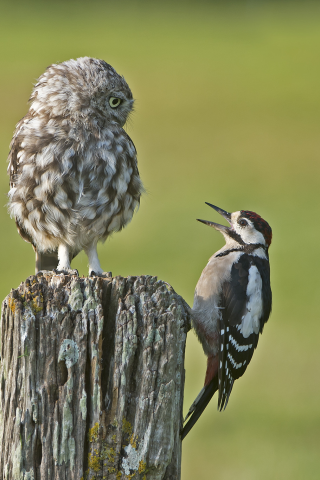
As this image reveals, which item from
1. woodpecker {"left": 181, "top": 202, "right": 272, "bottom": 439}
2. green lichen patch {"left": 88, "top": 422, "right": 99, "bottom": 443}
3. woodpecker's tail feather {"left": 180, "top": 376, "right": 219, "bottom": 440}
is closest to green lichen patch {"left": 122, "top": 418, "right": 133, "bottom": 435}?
green lichen patch {"left": 88, "top": 422, "right": 99, "bottom": 443}

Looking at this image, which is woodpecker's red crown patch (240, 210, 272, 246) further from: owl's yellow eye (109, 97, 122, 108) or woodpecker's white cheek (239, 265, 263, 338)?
owl's yellow eye (109, 97, 122, 108)

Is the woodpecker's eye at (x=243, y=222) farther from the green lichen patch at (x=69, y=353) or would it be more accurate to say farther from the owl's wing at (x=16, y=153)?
the green lichen patch at (x=69, y=353)

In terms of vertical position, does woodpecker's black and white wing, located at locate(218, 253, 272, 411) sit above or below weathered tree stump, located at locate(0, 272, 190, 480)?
above

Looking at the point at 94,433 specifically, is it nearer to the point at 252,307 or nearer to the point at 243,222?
the point at 252,307

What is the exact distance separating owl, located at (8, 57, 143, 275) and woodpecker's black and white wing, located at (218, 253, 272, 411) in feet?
3.84

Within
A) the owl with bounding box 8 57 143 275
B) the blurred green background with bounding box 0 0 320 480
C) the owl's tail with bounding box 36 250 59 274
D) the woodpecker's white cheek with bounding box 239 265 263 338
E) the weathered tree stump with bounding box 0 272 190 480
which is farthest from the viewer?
the blurred green background with bounding box 0 0 320 480

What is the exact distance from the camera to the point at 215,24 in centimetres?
3856

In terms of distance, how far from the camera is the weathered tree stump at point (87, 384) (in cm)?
299

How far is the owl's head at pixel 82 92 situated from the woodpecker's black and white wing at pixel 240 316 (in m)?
1.57

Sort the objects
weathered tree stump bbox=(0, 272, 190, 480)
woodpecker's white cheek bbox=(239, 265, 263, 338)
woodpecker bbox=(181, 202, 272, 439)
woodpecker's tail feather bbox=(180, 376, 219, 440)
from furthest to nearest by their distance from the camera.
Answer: woodpecker's white cheek bbox=(239, 265, 263, 338) → woodpecker bbox=(181, 202, 272, 439) → woodpecker's tail feather bbox=(180, 376, 219, 440) → weathered tree stump bbox=(0, 272, 190, 480)

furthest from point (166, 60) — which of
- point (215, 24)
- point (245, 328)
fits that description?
point (245, 328)

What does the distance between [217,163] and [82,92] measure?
15832mm

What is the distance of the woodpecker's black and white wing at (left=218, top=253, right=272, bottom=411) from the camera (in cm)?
441

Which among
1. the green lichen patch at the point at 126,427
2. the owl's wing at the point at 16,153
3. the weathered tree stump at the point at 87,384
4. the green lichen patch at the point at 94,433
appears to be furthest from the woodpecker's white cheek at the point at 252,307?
the owl's wing at the point at 16,153
